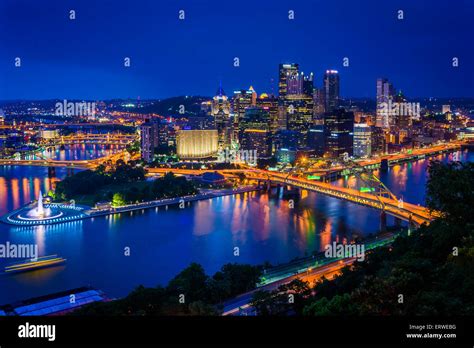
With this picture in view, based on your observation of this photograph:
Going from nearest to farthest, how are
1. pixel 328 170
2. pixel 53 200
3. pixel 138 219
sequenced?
pixel 138 219 < pixel 53 200 < pixel 328 170

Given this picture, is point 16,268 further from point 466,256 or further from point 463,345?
point 463,345

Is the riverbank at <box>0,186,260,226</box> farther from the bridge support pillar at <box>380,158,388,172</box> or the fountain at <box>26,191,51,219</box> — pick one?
the bridge support pillar at <box>380,158,388,172</box>

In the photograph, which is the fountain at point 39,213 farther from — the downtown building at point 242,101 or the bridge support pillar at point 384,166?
the downtown building at point 242,101

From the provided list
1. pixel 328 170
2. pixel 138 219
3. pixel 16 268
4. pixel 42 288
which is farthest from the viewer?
pixel 328 170

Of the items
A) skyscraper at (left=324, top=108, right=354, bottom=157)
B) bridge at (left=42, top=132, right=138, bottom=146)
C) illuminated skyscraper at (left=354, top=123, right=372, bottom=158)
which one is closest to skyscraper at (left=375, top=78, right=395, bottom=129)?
illuminated skyscraper at (left=354, top=123, right=372, bottom=158)

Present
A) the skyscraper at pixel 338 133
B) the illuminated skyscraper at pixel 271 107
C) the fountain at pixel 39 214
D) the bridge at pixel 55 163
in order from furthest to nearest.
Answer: the illuminated skyscraper at pixel 271 107 < the skyscraper at pixel 338 133 < the bridge at pixel 55 163 < the fountain at pixel 39 214

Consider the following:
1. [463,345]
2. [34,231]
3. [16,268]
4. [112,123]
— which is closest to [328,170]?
[34,231]

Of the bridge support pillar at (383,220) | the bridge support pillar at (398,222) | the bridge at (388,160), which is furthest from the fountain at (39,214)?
the bridge at (388,160)
